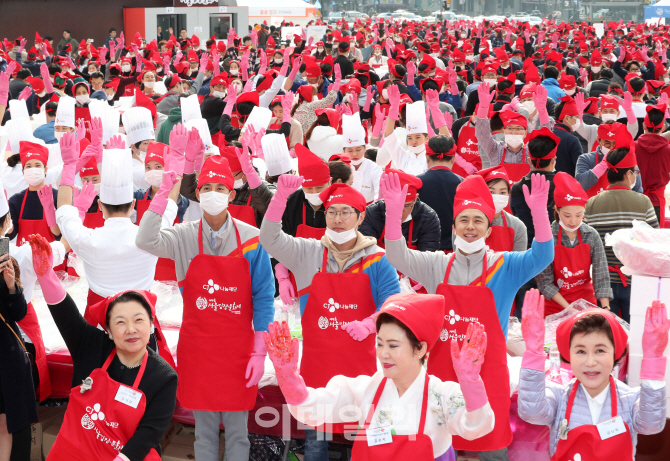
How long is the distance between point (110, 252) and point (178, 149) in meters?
0.66

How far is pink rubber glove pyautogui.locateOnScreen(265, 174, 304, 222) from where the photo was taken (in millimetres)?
3539

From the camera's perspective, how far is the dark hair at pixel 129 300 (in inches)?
132

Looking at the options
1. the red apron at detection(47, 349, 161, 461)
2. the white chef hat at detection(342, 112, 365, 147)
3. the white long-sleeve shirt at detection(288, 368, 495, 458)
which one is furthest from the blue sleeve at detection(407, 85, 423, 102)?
the white long-sleeve shirt at detection(288, 368, 495, 458)

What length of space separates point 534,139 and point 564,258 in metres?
1.30

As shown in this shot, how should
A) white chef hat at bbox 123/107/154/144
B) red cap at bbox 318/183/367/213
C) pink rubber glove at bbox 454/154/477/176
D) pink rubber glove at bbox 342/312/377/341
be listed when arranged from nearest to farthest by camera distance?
pink rubber glove at bbox 342/312/377/341 < red cap at bbox 318/183/367/213 < white chef hat at bbox 123/107/154/144 < pink rubber glove at bbox 454/154/477/176

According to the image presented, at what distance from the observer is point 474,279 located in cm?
354

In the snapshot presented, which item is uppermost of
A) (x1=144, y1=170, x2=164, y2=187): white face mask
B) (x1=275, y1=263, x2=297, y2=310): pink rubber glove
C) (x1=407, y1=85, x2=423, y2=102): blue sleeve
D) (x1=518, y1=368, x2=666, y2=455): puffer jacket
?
(x1=407, y1=85, x2=423, y2=102): blue sleeve

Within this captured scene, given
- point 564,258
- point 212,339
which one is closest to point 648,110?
point 564,258

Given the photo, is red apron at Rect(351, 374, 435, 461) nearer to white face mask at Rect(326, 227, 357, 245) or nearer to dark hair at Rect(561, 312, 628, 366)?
dark hair at Rect(561, 312, 628, 366)

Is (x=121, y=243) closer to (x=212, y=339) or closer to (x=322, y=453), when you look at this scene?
(x=212, y=339)

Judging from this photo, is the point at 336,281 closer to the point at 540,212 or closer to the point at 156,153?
the point at 540,212

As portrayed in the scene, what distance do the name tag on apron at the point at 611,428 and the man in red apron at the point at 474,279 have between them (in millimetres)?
642

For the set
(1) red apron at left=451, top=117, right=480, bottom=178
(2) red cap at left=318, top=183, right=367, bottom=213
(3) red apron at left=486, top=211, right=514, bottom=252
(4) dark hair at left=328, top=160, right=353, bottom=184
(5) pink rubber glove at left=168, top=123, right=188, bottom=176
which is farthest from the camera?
(1) red apron at left=451, top=117, right=480, bottom=178

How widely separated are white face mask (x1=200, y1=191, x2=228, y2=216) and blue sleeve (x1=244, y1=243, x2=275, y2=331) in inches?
10.8
